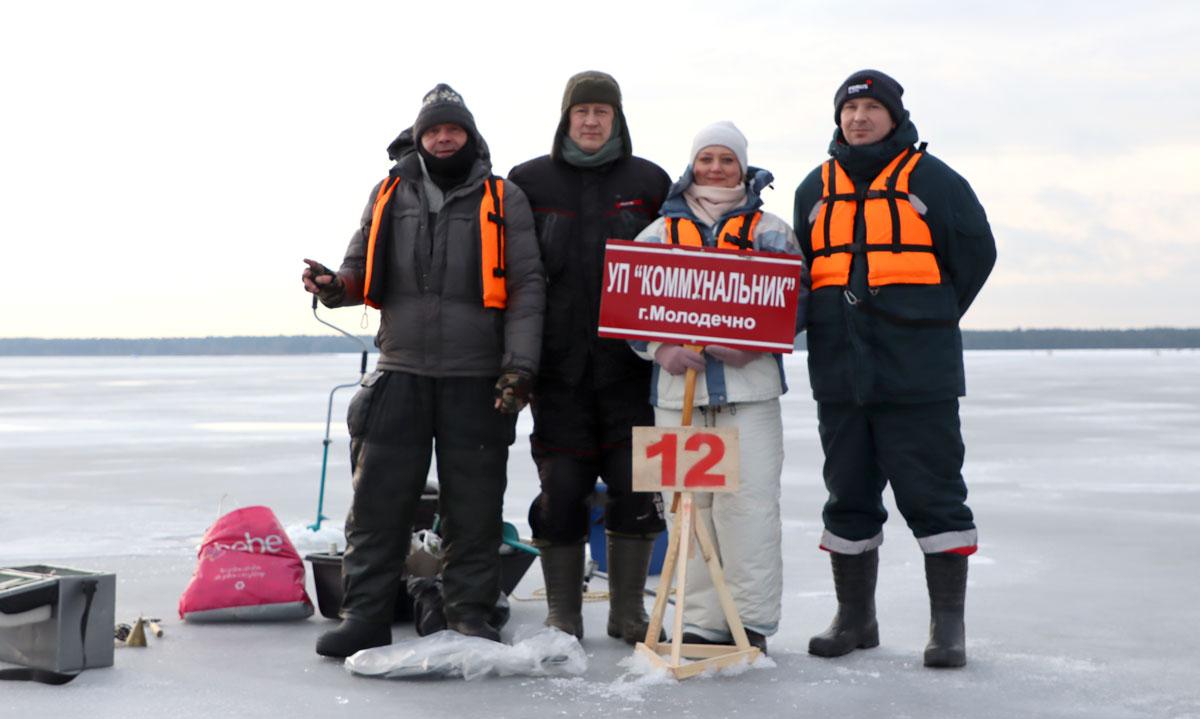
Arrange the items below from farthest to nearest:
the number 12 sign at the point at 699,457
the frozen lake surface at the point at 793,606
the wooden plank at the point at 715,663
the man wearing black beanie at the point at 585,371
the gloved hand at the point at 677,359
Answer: the man wearing black beanie at the point at 585,371 → the gloved hand at the point at 677,359 → the number 12 sign at the point at 699,457 → the wooden plank at the point at 715,663 → the frozen lake surface at the point at 793,606

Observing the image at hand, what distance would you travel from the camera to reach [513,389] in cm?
426

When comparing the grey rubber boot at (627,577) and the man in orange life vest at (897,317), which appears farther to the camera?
the grey rubber boot at (627,577)

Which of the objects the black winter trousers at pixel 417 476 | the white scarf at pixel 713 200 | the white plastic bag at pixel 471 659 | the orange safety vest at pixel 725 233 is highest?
the white scarf at pixel 713 200

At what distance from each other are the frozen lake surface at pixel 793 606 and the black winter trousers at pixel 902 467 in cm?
43

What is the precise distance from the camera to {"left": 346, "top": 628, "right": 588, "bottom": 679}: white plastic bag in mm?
4051

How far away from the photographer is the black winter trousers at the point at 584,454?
14.9 feet

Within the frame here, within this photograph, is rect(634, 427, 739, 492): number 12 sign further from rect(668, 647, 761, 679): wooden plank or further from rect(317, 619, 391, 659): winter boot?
rect(317, 619, 391, 659): winter boot

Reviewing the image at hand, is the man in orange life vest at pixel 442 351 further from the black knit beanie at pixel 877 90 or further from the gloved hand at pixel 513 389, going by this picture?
the black knit beanie at pixel 877 90

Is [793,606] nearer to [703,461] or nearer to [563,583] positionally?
[563,583]

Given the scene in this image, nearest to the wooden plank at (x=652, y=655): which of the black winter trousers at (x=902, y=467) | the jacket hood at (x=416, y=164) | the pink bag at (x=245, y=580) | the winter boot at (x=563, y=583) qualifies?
the winter boot at (x=563, y=583)

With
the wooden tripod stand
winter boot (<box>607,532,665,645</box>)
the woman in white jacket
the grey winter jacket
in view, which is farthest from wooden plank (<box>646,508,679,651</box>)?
the grey winter jacket

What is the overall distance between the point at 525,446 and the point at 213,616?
319 inches

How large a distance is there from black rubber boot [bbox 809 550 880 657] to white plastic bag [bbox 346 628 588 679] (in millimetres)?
867

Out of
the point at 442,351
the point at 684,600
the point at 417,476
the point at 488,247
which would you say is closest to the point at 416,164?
the point at 488,247
